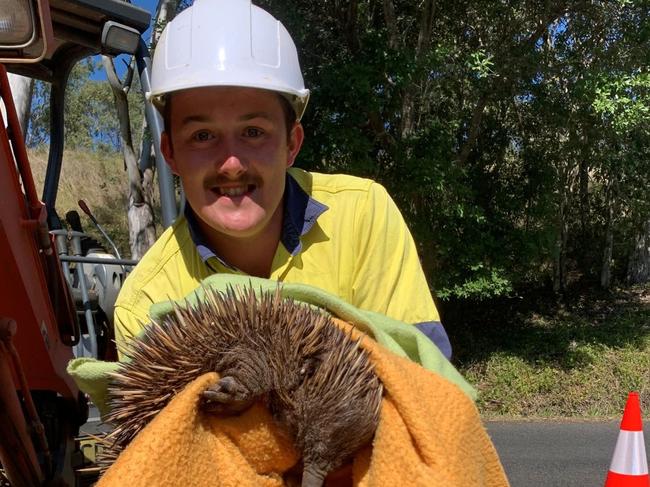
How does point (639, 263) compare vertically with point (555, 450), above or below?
above

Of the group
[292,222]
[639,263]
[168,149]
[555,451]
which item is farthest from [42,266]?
[639,263]

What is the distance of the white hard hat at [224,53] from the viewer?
5.48 ft

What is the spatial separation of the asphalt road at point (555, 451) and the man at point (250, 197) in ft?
16.5

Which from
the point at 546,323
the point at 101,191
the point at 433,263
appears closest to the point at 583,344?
the point at 546,323

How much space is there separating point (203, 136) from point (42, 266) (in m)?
1.38

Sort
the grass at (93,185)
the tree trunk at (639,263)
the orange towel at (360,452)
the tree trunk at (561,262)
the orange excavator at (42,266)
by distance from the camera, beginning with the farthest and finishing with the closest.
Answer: the grass at (93,185) < the tree trunk at (639,263) < the tree trunk at (561,262) < the orange excavator at (42,266) < the orange towel at (360,452)

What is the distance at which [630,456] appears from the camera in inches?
143

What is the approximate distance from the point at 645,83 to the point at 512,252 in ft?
9.89

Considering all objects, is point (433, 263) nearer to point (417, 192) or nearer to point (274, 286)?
point (417, 192)

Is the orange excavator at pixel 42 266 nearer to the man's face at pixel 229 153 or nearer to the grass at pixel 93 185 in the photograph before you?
the man's face at pixel 229 153

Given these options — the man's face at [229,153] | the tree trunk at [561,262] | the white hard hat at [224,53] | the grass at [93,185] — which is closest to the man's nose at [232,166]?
the man's face at [229,153]

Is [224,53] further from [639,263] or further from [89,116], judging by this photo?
[89,116]

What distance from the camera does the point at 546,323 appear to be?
13.3 m

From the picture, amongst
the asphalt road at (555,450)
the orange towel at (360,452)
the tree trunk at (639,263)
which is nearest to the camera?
the orange towel at (360,452)
